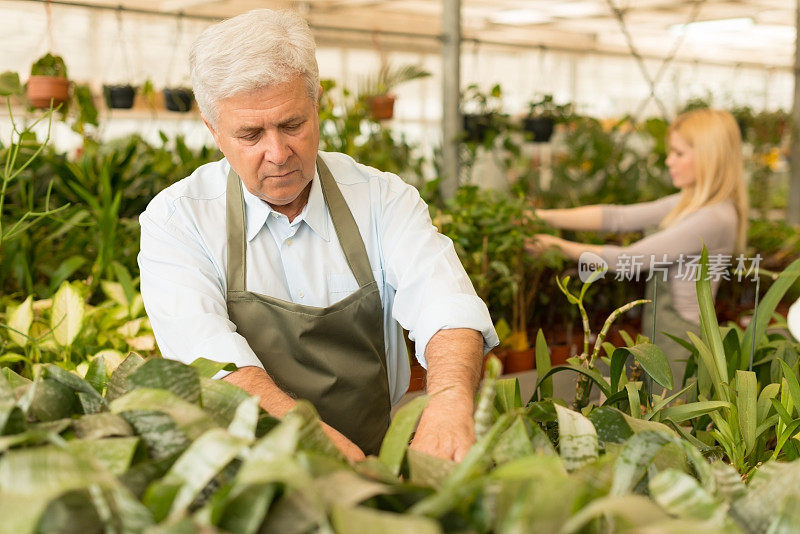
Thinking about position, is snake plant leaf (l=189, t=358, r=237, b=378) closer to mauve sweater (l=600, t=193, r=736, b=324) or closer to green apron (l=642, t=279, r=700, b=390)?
green apron (l=642, t=279, r=700, b=390)

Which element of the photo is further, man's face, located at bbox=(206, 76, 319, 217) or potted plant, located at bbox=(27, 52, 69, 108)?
potted plant, located at bbox=(27, 52, 69, 108)

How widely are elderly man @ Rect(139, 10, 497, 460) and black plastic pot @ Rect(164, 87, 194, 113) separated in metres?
3.39

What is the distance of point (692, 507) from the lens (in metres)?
0.77

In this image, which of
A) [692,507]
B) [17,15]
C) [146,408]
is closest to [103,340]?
[146,408]

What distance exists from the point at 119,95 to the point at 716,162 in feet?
10.6

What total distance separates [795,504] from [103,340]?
2.20m

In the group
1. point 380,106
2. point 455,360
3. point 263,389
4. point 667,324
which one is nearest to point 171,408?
point 263,389

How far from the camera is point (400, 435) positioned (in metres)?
0.91

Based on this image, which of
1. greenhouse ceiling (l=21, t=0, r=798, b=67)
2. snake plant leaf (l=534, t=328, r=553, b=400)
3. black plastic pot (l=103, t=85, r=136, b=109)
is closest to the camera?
snake plant leaf (l=534, t=328, r=553, b=400)

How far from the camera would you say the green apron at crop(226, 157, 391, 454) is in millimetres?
1648

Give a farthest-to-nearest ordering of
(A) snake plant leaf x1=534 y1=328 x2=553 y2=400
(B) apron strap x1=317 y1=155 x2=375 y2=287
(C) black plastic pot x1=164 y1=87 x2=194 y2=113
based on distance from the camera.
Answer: (C) black plastic pot x1=164 y1=87 x2=194 y2=113 → (B) apron strap x1=317 y1=155 x2=375 y2=287 → (A) snake plant leaf x1=534 y1=328 x2=553 y2=400

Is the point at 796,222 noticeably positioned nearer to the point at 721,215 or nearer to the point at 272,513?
the point at 721,215

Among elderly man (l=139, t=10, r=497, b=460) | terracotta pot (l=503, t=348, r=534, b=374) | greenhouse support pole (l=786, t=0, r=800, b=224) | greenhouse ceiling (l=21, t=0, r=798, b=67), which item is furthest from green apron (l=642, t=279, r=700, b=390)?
greenhouse ceiling (l=21, t=0, r=798, b=67)

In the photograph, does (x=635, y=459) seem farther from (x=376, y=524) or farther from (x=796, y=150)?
(x=796, y=150)
